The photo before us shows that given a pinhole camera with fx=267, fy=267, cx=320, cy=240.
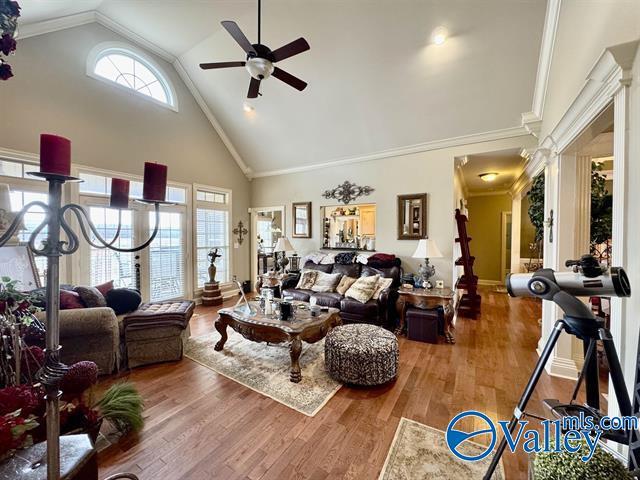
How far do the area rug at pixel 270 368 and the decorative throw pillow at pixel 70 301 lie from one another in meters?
1.20

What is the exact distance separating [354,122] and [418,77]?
119 cm

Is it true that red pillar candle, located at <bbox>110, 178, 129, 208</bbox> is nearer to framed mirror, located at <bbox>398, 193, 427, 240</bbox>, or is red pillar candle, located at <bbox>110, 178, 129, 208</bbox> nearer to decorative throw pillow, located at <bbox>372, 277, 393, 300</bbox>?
decorative throw pillow, located at <bbox>372, 277, 393, 300</bbox>

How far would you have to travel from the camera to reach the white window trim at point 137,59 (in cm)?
384

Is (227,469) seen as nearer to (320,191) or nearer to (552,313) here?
(552,313)

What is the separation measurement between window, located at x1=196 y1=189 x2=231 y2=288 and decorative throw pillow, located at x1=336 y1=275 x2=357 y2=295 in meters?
2.87

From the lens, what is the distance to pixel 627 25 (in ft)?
4.86

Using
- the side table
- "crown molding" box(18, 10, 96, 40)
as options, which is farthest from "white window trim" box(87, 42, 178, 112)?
the side table

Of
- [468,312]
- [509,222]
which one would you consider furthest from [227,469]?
[509,222]

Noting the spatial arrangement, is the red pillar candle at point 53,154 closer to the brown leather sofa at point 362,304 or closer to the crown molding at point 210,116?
the brown leather sofa at point 362,304

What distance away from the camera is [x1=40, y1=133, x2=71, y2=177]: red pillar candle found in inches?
33.9

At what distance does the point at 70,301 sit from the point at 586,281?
3938 mm

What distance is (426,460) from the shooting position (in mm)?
1667

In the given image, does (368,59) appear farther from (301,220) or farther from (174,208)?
(174,208)

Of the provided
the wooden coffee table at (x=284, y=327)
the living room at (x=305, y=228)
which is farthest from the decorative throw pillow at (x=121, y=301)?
the wooden coffee table at (x=284, y=327)
